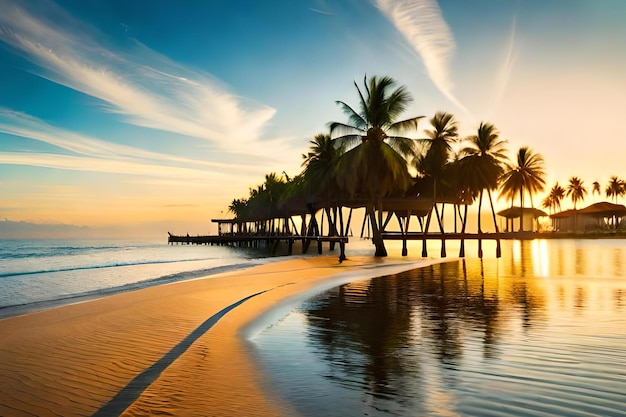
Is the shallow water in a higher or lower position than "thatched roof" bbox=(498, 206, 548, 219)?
lower

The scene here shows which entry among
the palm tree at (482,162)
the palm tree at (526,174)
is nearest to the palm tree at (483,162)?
the palm tree at (482,162)

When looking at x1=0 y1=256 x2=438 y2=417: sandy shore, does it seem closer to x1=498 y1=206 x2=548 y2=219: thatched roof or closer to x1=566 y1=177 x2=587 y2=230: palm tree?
x1=498 y1=206 x2=548 y2=219: thatched roof

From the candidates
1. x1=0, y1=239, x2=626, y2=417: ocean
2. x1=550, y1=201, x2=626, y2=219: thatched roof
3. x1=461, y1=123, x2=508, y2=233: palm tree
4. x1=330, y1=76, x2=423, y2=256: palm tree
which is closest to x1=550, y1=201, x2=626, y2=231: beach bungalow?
x1=550, y1=201, x2=626, y2=219: thatched roof

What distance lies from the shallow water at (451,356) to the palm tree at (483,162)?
34.8 m

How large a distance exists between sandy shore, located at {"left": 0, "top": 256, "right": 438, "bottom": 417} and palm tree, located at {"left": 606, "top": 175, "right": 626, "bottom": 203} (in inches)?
4612

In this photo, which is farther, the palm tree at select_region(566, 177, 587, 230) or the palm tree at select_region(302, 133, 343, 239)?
the palm tree at select_region(566, 177, 587, 230)

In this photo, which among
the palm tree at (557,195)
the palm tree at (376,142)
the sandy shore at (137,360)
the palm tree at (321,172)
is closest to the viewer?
the sandy shore at (137,360)

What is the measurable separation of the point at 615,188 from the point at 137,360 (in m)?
124

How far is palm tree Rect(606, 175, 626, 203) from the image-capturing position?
106438mm

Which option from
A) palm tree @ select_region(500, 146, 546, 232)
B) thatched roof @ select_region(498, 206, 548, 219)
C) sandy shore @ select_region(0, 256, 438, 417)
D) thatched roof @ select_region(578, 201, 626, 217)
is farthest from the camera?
thatched roof @ select_region(498, 206, 548, 219)

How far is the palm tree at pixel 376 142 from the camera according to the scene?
36750 millimetres

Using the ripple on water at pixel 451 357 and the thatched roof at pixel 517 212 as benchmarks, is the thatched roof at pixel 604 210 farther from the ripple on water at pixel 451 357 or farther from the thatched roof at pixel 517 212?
the ripple on water at pixel 451 357

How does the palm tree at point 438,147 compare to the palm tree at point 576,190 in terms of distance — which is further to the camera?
the palm tree at point 576,190

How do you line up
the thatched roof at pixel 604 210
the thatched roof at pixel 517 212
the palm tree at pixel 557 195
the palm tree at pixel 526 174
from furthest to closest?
the palm tree at pixel 557 195 < the thatched roof at pixel 517 212 < the thatched roof at pixel 604 210 < the palm tree at pixel 526 174
